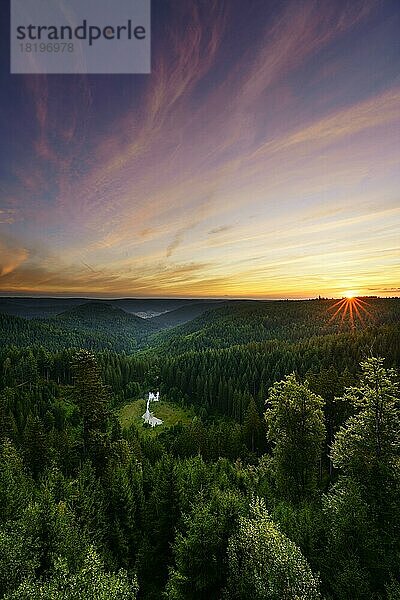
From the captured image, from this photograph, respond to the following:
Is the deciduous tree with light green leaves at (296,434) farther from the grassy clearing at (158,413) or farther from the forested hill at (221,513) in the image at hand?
the grassy clearing at (158,413)

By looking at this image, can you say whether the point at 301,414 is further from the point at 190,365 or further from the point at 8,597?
the point at 190,365

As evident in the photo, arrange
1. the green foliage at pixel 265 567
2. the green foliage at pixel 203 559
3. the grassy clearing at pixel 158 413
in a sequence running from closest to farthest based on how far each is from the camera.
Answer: the green foliage at pixel 265 567
the green foliage at pixel 203 559
the grassy clearing at pixel 158 413

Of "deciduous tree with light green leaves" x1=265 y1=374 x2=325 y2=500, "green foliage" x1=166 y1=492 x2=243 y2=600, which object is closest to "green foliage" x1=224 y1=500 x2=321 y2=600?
"green foliage" x1=166 y1=492 x2=243 y2=600

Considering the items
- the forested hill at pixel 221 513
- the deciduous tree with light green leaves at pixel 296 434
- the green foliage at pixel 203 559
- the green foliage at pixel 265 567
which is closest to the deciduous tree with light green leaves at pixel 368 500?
the forested hill at pixel 221 513

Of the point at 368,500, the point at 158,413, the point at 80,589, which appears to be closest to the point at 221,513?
the point at 80,589

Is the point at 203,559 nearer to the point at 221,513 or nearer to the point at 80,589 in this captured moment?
the point at 221,513

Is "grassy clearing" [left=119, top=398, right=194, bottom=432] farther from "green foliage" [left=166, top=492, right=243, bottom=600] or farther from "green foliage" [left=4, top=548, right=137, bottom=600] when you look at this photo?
"green foliage" [left=4, top=548, right=137, bottom=600]
